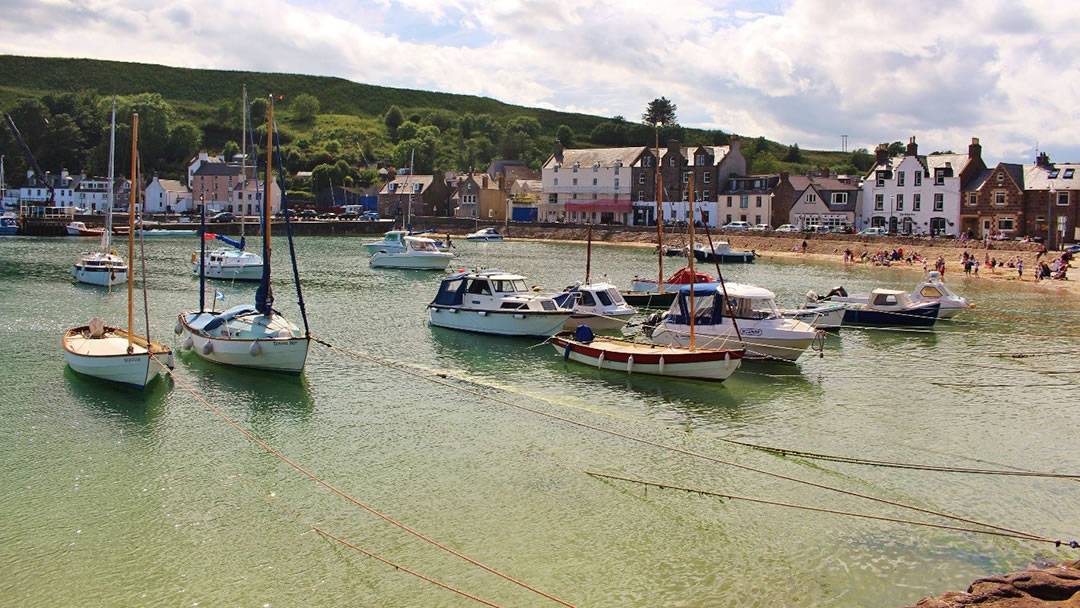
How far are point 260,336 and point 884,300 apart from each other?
30428 mm

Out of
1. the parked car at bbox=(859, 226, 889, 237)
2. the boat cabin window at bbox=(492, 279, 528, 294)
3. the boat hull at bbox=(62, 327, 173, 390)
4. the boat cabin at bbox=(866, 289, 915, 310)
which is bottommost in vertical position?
the boat hull at bbox=(62, 327, 173, 390)

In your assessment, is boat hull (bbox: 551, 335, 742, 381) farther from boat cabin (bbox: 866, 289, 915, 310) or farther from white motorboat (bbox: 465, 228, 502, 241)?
white motorboat (bbox: 465, 228, 502, 241)

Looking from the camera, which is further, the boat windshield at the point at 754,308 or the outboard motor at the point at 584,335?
the boat windshield at the point at 754,308

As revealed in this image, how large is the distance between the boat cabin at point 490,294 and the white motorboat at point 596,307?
4.14 ft

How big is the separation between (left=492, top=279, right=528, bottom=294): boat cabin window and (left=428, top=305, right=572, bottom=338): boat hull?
129cm

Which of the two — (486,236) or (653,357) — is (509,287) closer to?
(653,357)

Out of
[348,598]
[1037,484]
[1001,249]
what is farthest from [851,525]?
[1001,249]

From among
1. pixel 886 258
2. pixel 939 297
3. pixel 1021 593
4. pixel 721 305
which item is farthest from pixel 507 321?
pixel 886 258

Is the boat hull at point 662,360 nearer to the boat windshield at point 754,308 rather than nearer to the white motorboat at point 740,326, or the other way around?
the white motorboat at point 740,326

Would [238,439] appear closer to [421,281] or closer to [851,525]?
[851,525]

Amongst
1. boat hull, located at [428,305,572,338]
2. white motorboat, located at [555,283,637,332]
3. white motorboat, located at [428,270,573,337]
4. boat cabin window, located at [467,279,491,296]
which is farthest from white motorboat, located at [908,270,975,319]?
boat cabin window, located at [467,279,491,296]

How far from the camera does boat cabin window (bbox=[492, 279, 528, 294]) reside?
39.9 m

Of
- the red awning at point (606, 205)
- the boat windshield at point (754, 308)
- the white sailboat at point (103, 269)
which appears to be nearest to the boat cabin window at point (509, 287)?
the boat windshield at point (754, 308)

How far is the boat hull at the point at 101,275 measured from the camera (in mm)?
57562
